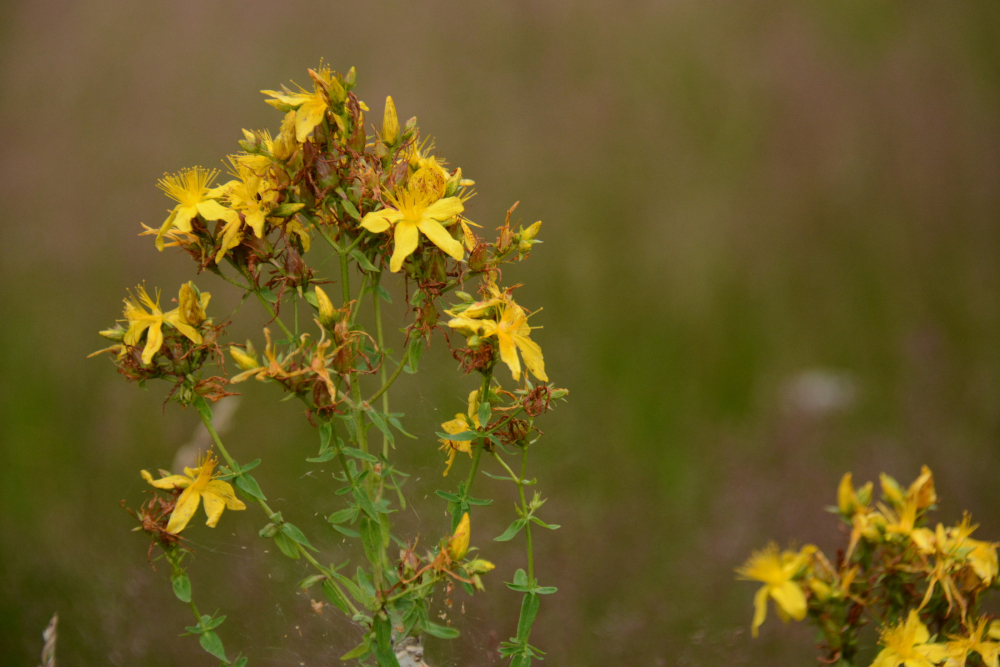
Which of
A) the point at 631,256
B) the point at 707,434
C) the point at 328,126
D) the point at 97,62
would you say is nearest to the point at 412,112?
the point at 631,256

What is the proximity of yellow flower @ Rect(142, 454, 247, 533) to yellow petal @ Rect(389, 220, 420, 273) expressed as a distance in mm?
339

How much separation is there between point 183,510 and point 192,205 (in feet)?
1.18

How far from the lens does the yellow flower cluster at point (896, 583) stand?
82 cm

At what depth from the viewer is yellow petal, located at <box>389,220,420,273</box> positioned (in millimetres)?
731

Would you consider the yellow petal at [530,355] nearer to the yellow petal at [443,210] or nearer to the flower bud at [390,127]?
the yellow petal at [443,210]

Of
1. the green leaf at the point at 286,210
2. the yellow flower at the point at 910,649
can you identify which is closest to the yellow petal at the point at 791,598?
the yellow flower at the point at 910,649

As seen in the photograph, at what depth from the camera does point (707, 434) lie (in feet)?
7.06

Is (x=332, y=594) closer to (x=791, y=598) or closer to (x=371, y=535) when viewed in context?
(x=371, y=535)

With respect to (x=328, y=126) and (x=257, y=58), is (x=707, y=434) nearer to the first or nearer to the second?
(x=328, y=126)

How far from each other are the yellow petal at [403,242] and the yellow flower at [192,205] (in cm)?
19

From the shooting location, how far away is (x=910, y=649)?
0.82 m

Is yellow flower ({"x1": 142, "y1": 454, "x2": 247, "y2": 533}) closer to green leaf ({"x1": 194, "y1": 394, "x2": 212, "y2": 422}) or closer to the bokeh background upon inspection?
green leaf ({"x1": 194, "y1": 394, "x2": 212, "y2": 422})

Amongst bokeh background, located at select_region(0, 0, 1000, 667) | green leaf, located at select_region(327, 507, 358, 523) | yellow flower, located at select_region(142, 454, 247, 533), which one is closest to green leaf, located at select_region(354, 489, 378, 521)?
green leaf, located at select_region(327, 507, 358, 523)

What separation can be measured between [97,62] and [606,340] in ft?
6.92
